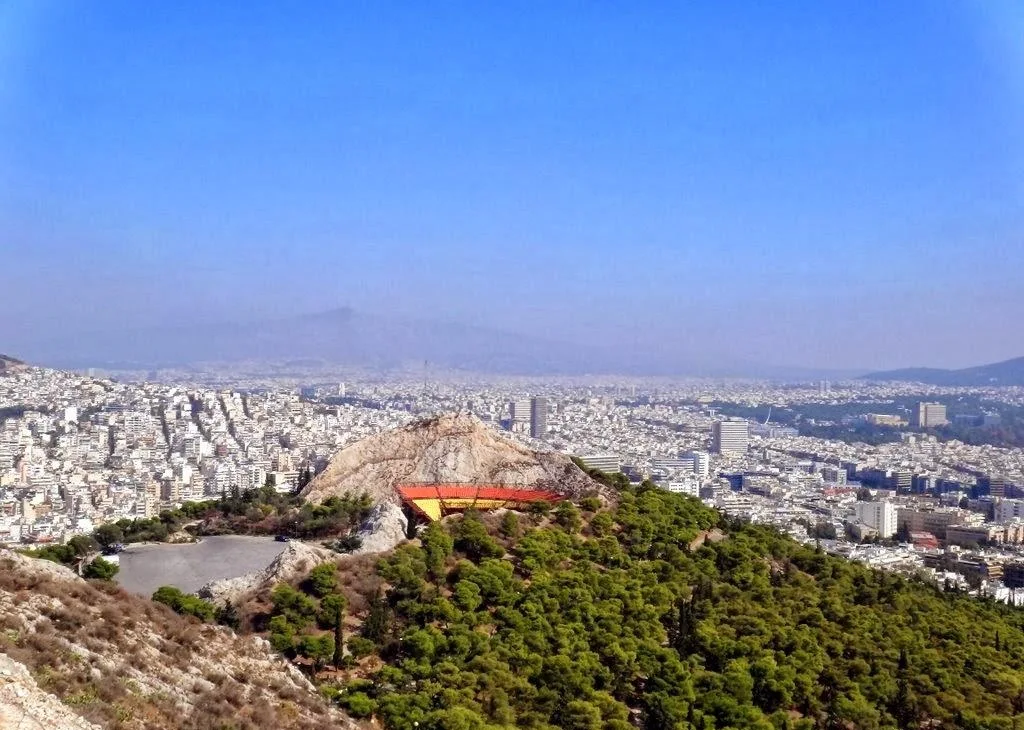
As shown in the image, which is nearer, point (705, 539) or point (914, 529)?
point (705, 539)

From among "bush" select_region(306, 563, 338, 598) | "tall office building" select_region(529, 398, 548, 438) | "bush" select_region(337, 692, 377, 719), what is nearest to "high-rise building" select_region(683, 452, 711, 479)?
"tall office building" select_region(529, 398, 548, 438)

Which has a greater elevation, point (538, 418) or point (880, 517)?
point (538, 418)

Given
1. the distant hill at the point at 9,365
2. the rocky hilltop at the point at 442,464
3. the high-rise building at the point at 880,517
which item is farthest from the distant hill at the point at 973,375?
the rocky hilltop at the point at 442,464

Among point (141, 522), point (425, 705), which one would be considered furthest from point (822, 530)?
point (425, 705)

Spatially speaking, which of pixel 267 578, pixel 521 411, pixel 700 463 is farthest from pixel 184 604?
pixel 521 411

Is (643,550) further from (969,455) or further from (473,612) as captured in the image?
(969,455)

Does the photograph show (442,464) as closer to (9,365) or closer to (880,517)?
(880,517)
